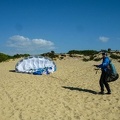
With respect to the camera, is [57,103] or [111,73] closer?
[57,103]

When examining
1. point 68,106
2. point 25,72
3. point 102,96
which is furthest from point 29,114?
point 25,72

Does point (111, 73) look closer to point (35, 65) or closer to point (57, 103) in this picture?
point (57, 103)

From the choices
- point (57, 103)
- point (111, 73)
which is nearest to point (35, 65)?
point (111, 73)

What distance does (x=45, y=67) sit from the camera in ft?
69.6

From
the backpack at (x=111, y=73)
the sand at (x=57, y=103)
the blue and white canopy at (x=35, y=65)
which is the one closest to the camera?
the sand at (x=57, y=103)

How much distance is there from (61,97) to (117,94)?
2.47m

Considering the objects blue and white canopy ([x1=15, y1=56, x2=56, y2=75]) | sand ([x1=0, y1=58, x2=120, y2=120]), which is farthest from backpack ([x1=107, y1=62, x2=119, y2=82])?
blue and white canopy ([x1=15, y1=56, x2=56, y2=75])

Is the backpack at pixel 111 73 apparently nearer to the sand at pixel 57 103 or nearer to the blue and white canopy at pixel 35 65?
the sand at pixel 57 103

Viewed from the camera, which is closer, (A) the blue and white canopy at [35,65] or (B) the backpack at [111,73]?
(B) the backpack at [111,73]

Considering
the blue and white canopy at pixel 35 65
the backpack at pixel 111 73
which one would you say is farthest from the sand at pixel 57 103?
the blue and white canopy at pixel 35 65

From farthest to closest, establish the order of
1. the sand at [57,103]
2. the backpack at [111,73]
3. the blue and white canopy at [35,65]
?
the blue and white canopy at [35,65]
the backpack at [111,73]
the sand at [57,103]

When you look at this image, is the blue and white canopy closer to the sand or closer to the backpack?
A: the sand

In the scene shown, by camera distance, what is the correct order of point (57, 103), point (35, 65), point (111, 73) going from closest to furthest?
point (57, 103) → point (111, 73) → point (35, 65)

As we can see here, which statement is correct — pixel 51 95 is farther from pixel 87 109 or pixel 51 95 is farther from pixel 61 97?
pixel 87 109
